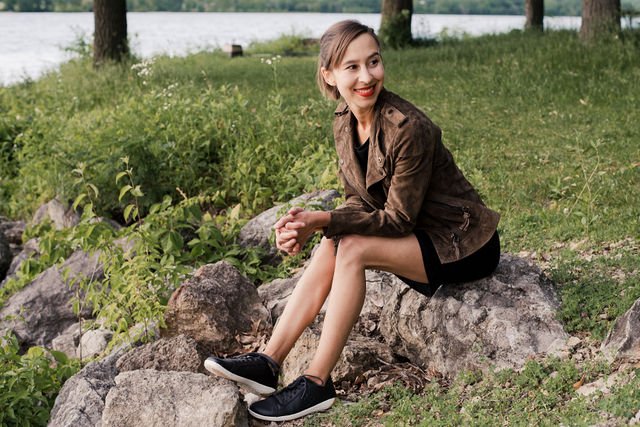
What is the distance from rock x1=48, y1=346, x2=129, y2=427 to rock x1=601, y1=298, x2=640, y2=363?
8.08 feet

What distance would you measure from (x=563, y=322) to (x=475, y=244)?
1.88 ft

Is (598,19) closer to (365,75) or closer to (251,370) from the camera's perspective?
(365,75)

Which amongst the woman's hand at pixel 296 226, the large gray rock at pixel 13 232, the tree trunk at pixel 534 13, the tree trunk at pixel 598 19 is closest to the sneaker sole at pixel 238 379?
the woman's hand at pixel 296 226

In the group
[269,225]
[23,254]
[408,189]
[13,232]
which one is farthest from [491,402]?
[13,232]

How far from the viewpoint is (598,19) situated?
1285cm

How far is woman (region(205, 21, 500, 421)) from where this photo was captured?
446cm

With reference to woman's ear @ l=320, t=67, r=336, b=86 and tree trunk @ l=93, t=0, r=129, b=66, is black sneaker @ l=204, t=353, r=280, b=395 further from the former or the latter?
tree trunk @ l=93, t=0, r=129, b=66

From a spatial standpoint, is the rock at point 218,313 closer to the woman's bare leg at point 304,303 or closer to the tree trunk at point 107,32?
the woman's bare leg at point 304,303

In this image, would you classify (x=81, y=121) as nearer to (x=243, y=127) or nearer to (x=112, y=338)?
(x=243, y=127)

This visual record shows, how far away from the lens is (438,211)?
464 centimetres

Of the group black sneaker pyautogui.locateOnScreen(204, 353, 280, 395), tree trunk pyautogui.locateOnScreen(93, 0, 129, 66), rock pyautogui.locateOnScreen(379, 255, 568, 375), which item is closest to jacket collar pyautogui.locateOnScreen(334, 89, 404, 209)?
rock pyautogui.locateOnScreen(379, 255, 568, 375)

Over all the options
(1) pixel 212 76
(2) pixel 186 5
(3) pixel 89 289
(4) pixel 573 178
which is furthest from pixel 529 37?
(2) pixel 186 5

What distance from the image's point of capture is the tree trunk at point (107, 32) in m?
14.8

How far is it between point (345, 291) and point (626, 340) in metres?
1.26
